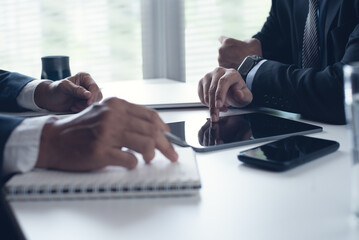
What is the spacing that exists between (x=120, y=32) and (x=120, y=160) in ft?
5.60

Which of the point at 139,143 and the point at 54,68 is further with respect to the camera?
the point at 54,68

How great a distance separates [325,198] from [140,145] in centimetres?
27

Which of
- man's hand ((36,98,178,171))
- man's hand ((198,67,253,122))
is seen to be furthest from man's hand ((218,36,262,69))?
man's hand ((36,98,178,171))

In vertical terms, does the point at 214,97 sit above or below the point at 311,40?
below

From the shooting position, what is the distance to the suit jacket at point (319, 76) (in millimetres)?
1021

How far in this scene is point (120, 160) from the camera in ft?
2.06

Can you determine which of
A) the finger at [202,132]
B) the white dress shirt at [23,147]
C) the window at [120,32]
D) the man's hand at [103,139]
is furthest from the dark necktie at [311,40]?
the window at [120,32]

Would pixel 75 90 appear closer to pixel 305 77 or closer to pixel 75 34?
pixel 305 77

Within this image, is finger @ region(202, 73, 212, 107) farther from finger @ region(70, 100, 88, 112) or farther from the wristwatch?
finger @ region(70, 100, 88, 112)

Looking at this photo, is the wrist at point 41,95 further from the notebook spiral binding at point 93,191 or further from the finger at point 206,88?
the notebook spiral binding at point 93,191

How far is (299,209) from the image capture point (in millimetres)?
526

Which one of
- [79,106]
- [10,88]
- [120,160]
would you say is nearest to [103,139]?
[120,160]

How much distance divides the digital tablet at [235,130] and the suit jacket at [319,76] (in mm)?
75

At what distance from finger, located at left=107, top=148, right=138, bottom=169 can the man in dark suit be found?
0.43 m
